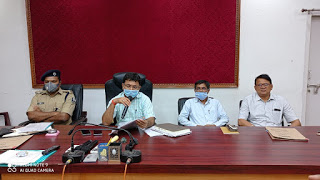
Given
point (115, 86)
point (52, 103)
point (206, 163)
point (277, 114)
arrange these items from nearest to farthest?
1. point (206, 163)
2. point (115, 86)
3. point (277, 114)
4. point (52, 103)

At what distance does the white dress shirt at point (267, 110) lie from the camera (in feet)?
8.46

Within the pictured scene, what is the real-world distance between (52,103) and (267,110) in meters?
2.45

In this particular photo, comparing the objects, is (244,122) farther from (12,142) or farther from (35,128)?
(12,142)

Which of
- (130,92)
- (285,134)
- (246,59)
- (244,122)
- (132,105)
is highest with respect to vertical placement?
(246,59)

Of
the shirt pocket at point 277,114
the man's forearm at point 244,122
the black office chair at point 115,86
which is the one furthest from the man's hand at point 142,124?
the shirt pocket at point 277,114

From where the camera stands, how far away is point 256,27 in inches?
120

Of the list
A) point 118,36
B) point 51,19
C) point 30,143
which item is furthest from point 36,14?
point 30,143

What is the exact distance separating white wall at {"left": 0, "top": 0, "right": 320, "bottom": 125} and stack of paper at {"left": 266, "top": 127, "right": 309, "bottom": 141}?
141 cm

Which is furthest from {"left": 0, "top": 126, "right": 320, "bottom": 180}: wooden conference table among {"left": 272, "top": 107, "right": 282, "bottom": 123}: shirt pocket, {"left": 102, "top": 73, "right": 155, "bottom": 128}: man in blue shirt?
{"left": 272, "top": 107, "right": 282, "bottom": 123}: shirt pocket

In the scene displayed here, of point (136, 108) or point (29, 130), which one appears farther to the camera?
point (136, 108)

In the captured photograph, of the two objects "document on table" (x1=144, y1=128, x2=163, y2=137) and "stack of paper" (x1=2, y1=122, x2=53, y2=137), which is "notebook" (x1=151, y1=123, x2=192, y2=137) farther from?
"stack of paper" (x1=2, y1=122, x2=53, y2=137)

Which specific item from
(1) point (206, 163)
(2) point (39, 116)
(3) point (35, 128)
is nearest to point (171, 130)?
(1) point (206, 163)

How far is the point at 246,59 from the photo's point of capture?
3119 mm

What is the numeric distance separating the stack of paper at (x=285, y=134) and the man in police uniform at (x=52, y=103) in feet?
6.60
